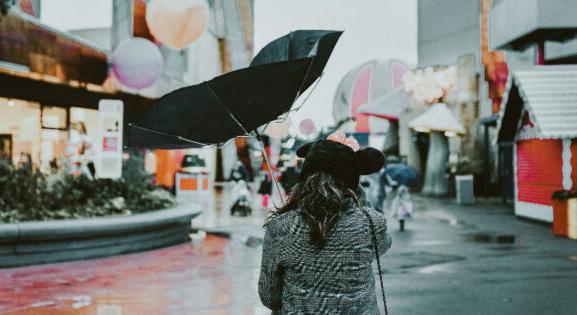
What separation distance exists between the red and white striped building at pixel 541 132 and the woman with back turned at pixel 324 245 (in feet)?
41.9

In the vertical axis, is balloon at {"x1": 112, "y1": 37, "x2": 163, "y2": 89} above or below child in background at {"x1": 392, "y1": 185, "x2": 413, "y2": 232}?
above

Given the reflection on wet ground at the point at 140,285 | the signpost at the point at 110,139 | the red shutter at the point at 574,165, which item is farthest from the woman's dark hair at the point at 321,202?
the red shutter at the point at 574,165

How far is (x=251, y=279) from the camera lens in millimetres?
8242

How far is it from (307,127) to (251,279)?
30461mm

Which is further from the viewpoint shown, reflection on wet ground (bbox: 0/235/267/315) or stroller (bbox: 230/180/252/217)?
stroller (bbox: 230/180/252/217)

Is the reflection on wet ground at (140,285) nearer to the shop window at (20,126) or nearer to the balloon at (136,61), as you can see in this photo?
the balloon at (136,61)

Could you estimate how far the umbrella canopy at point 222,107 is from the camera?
312cm

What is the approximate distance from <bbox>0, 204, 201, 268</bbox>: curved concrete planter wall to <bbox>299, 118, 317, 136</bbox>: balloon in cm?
2721

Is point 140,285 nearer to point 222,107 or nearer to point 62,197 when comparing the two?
point 62,197

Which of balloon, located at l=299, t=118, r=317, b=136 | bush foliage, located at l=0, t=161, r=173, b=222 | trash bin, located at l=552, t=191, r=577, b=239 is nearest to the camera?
bush foliage, located at l=0, t=161, r=173, b=222

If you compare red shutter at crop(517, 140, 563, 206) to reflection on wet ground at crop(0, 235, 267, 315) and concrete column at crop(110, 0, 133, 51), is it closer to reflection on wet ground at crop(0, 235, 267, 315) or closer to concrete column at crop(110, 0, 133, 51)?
reflection on wet ground at crop(0, 235, 267, 315)

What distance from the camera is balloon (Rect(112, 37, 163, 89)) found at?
14.6m

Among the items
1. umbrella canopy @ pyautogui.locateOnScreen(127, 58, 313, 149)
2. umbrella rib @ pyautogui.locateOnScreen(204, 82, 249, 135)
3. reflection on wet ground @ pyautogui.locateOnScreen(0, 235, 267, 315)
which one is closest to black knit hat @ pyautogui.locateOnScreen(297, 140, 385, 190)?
umbrella canopy @ pyautogui.locateOnScreen(127, 58, 313, 149)

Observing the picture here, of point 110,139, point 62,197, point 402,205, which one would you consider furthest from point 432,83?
point 62,197
